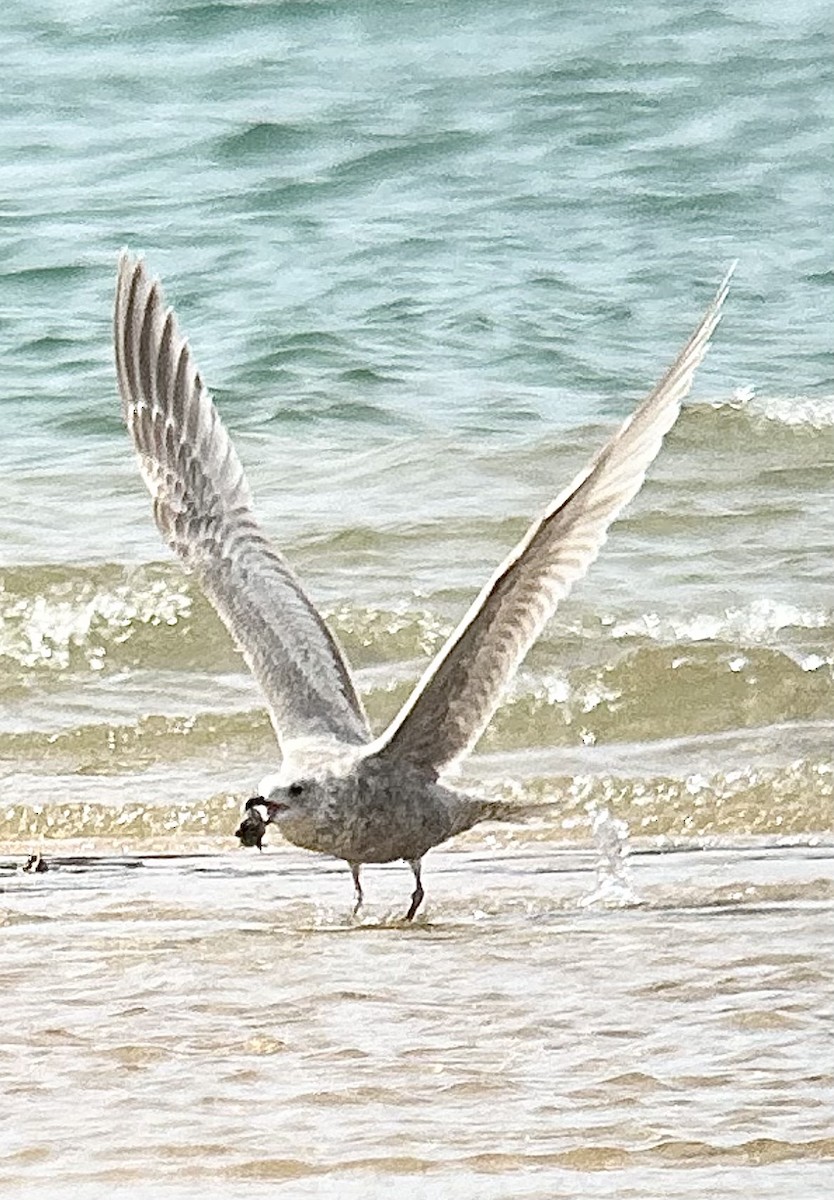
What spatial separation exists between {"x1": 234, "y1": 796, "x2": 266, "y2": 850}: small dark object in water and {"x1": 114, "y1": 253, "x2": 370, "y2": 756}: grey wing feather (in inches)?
8.3

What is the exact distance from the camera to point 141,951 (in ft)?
12.7

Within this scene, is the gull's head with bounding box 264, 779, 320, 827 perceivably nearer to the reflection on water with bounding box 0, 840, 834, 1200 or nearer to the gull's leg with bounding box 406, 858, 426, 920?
the reflection on water with bounding box 0, 840, 834, 1200

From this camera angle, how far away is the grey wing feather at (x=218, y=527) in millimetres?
4281

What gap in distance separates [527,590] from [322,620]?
674mm

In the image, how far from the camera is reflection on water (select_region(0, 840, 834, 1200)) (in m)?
2.75

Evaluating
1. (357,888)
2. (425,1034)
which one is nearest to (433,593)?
(357,888)

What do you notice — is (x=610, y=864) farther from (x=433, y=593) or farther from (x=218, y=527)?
(x=433, y=593)

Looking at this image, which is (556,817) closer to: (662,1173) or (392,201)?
(662,1173)

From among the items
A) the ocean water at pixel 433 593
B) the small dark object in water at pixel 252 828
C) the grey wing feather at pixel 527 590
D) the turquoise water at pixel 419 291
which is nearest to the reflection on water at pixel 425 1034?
the ocean water at pixel 433 593

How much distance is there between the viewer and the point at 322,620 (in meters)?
4.36

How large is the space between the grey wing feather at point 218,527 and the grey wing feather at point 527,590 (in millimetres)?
247

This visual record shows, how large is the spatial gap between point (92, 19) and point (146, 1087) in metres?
7.70

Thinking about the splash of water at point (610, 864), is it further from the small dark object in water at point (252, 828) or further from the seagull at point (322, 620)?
the small dark object in water at point (252, 828)

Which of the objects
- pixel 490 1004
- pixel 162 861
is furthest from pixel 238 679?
pixel 490 1004
